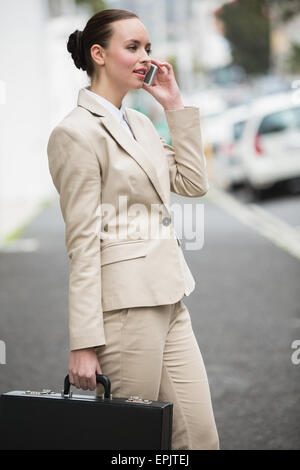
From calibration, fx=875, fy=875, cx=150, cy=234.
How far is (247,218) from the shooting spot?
45.5 ft

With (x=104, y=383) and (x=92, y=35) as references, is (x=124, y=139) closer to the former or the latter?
(x=92, y=35)

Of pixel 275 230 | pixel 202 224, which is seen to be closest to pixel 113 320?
pixel 275 230

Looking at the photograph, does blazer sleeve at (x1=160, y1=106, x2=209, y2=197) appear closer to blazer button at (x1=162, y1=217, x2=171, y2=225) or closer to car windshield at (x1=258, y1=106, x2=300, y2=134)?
blazer button at (x1=162, y1=217, x2=171, y2=225)

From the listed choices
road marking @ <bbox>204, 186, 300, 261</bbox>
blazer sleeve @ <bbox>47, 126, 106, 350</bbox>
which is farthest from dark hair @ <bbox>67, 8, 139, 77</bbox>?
road marking @ <bbox>204, 186, 300, 261</bbox>

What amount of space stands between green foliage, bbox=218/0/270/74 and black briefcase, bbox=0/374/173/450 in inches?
2144

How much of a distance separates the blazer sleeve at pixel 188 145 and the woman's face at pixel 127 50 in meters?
0.21

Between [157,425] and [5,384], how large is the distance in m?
2.89

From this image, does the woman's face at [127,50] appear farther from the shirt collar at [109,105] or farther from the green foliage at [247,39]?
the green foliage at [247,39]

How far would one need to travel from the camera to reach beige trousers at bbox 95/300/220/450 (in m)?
2.57

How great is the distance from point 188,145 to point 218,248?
8254 millimetres

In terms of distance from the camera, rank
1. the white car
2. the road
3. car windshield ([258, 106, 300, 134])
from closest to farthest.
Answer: the road
car windshield ([258, 106, 300, 134])
the white car

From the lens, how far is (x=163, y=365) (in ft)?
8.70

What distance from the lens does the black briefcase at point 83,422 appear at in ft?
7.84
